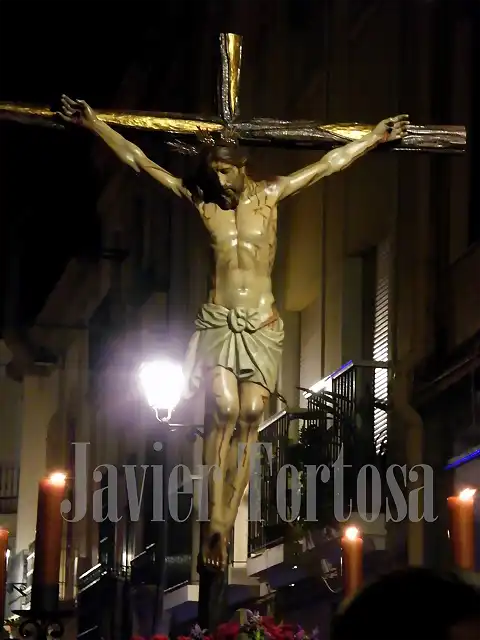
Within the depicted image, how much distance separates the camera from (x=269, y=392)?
388 cm

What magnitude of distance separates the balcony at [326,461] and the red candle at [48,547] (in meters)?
3.97

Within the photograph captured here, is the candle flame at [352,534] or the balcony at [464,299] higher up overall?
the balcony at [464,299]

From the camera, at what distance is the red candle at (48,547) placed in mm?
3408

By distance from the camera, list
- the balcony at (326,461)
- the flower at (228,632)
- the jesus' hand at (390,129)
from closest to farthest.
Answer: the flower at (228,632) < the jesus' hand at (390,129) < the balcony at (326,461)

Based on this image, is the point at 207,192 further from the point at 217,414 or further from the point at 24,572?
the point at 24,572

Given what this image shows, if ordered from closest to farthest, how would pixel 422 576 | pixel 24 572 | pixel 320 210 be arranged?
pixel 422 576 < pixel 320 210 < pixel 24 572

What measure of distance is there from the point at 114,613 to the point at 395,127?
1018 cm

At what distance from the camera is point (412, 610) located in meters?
1.63

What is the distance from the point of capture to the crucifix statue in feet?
12.5

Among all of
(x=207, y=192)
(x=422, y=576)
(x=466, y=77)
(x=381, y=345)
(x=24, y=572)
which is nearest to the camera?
(x=422, y=576)

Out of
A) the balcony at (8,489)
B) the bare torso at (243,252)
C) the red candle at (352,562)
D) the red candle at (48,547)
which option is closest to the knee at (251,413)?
the bare torso at (243,252)

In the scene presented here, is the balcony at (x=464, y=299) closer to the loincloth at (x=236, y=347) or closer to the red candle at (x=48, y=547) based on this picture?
the loincloth at (x=236, y=347)

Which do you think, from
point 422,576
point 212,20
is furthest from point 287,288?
point 422,576

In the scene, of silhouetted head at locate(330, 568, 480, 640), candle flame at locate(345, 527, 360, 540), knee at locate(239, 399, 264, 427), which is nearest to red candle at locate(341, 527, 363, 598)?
candle flame at locate(345, 527, 360, 540)
